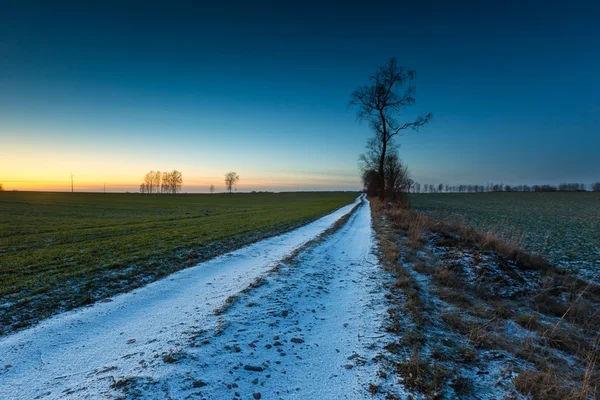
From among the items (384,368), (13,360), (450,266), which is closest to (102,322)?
A: (13,360)

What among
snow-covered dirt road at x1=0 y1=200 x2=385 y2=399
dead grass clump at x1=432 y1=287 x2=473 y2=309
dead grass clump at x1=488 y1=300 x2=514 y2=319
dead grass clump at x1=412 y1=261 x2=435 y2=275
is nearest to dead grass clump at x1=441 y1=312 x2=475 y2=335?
dead grass clump at x1=432 y1=287 x2=473 y2=309

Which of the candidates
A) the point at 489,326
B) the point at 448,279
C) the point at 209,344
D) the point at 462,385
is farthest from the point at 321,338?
the point at 448,279

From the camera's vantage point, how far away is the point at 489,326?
5.38m

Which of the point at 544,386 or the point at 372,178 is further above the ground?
the point at 372,178

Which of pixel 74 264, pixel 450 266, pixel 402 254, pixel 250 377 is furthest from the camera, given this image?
pixel 402 254

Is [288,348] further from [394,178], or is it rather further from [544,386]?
[394,178]

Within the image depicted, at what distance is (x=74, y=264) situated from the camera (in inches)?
370

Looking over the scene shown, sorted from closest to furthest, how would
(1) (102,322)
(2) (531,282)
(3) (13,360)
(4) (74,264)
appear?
(3) (13,360) < (1) (102,322) < (2) (531,282) < (4) (74,264)

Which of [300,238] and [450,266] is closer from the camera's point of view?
[450,266]

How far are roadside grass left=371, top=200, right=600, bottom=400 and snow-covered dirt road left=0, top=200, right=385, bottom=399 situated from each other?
0.66m

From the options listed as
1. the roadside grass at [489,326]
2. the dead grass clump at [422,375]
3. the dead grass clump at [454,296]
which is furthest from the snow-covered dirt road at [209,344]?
the dead grass clump at [454,296]

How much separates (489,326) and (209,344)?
5208mm

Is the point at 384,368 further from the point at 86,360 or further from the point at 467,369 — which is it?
the point at 86,360

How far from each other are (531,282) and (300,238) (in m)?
9.77
